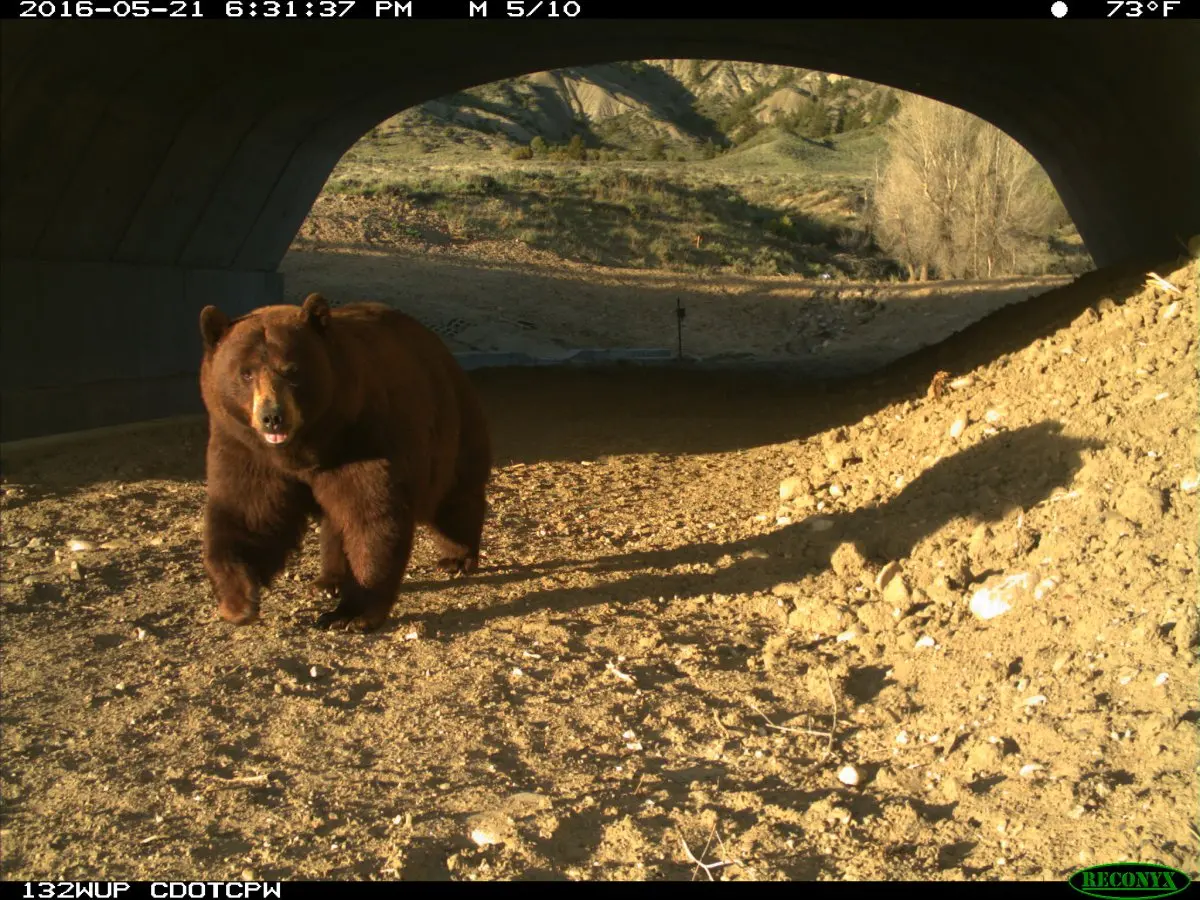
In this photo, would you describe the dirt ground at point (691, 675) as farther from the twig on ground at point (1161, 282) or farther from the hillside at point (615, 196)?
the hillside at point (615, 196)

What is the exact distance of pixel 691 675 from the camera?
5719 mm

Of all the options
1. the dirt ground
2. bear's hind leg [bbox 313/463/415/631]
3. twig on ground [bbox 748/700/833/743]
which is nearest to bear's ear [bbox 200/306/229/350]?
bear's hind leg [bbox 313/463/415/631]

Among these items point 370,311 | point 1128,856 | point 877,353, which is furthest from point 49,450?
point 877,353

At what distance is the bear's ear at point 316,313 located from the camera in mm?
5664

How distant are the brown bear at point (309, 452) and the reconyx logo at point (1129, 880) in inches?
136

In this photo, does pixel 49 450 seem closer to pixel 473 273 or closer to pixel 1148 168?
pixel 1148 168

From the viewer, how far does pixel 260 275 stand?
543 inches

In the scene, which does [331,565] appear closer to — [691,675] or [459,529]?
[459,529]

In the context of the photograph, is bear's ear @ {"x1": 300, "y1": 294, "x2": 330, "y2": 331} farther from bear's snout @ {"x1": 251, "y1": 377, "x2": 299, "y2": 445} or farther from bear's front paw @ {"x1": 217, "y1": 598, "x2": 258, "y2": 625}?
bear's front paw @ {"x1": 217, "y1": 598, "x2": 258, "y2": 625}

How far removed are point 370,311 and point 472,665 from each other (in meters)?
2.28


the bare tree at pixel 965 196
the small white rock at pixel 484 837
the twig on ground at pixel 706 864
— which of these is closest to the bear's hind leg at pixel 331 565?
the small white rock at pixel 484 837

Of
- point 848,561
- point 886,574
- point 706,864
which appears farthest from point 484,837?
point 848,561

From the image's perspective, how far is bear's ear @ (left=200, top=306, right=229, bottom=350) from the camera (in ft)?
18.4

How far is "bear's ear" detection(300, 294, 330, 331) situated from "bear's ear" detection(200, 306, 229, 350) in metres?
0.37
